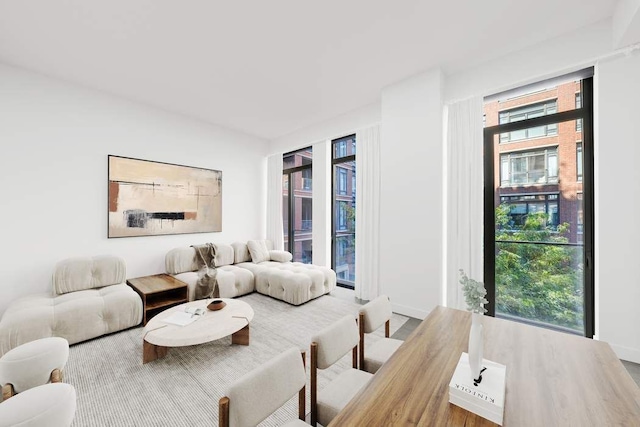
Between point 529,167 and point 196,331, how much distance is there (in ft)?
12.3

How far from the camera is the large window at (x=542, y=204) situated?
247 cm

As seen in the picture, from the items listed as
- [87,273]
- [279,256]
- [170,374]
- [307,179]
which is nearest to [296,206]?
[307,179]

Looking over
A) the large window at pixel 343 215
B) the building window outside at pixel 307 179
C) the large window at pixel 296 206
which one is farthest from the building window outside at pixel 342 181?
the large window at pixel 296 206

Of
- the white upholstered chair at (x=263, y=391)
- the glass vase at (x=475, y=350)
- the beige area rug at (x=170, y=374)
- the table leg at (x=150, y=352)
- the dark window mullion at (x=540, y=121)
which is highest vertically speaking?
the dark window mullion at (x=540, y=121)

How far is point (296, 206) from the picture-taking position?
550 cm

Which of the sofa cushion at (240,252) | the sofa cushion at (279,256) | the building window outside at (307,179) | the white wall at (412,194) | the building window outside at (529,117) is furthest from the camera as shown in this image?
the building window outside at (307,179)

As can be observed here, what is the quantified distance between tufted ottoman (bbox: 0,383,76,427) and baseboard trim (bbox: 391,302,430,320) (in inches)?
123

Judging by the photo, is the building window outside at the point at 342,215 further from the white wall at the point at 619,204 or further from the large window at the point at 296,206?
the white wall at the point at 619,204

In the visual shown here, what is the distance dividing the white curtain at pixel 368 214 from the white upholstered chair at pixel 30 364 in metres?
3.31

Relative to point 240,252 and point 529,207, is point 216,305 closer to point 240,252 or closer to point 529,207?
point 240,252

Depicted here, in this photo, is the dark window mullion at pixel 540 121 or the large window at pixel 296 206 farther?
the large window at pixel 296 206

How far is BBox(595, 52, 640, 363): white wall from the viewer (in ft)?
6.98

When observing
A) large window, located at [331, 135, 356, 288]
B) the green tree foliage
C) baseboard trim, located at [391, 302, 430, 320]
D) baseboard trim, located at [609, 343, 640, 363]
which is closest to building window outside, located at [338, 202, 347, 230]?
large window, located at [331, 135, 356, 288]

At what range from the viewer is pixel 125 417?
166 cm
